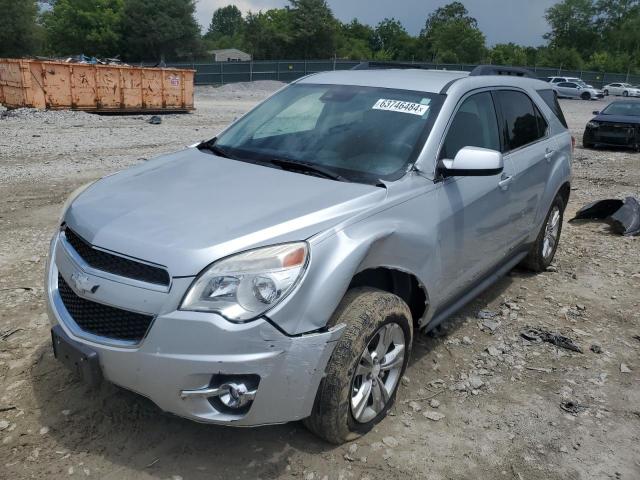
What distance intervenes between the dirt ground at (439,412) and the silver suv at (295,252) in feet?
1.01

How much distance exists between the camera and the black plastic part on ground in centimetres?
711

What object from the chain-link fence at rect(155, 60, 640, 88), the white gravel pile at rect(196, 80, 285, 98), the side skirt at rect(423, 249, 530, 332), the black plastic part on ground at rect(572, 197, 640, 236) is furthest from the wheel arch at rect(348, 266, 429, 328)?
the chain-link fence at rect(155, 60, 640, 88)

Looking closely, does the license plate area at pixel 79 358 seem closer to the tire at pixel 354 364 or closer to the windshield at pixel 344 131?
the tire at pixel 354 364

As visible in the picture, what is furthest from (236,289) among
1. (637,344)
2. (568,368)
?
(637,344)

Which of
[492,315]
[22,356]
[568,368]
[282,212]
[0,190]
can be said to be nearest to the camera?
[282,212]

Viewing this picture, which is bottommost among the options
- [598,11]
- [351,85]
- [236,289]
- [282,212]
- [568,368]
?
[568,368]

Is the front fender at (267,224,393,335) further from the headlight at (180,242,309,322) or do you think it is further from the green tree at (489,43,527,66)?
the green tree at (489,43,527,66)

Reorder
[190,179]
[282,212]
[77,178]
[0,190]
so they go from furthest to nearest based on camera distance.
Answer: [77,178]
[0,190]
[190,179]
[282,212]

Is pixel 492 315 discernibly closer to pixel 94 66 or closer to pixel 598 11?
pixel 94 66

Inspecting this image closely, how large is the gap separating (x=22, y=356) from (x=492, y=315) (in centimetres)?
341

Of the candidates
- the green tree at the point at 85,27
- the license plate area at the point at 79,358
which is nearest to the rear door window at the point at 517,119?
the license plate area at the point at 79,358

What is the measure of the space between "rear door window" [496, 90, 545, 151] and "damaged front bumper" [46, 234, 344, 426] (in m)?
2.54

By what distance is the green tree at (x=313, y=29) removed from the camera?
226 feet

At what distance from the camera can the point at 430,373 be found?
373 centimetres
